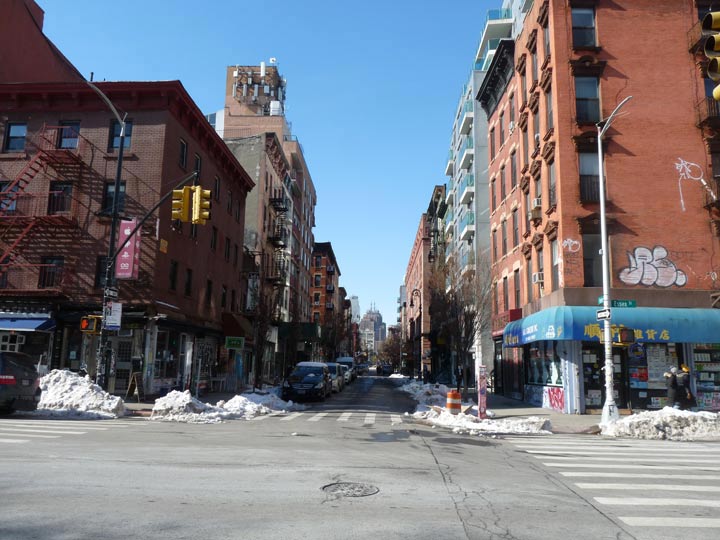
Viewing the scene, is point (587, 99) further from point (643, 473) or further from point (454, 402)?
point (643, 473)

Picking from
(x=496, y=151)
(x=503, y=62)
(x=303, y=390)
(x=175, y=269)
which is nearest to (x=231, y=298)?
(x=175, y=269)

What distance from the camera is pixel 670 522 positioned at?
20.6 ft

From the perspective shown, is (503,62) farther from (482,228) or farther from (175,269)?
(175,269)

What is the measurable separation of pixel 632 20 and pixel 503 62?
963cm

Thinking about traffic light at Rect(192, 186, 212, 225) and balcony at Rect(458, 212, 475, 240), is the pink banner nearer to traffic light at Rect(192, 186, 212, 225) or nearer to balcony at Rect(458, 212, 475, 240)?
traffic light at Rect(192, 186, 212, 225)

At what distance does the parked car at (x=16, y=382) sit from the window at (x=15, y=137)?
1463 cm

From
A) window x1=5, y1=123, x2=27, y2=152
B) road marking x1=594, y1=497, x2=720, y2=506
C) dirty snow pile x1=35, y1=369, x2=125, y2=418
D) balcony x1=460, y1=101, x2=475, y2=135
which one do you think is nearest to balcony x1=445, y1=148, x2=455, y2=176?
balcony x1=460, y1=101, x2=475, y2=135

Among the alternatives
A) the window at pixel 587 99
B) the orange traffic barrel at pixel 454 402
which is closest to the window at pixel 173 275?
the orange traffic barrel at pixel 454 402

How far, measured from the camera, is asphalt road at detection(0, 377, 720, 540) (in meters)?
5.71

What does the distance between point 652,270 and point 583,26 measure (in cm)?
1105

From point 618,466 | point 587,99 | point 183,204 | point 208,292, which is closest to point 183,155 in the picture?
point 208,292

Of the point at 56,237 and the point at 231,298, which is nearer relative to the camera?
the point at 56,237

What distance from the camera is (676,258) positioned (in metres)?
22.9

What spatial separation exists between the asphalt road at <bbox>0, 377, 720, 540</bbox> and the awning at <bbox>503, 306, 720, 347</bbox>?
835 centimetres
